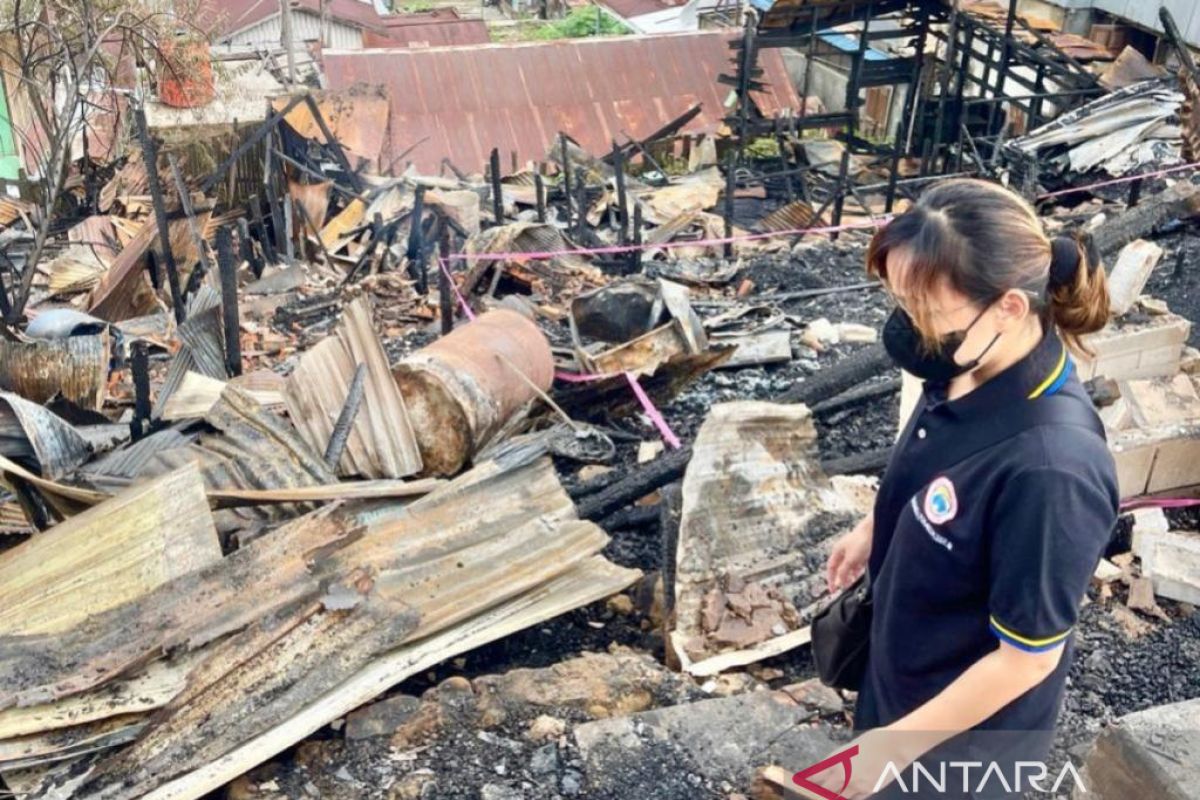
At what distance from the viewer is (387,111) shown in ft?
49.9

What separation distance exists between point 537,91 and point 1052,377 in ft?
52.9

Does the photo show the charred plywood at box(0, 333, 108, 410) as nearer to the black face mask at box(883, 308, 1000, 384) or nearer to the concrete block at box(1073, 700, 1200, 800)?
the black face mask at box(883, 308, 1000, 384)

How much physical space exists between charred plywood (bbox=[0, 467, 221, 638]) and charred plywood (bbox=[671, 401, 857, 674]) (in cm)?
183

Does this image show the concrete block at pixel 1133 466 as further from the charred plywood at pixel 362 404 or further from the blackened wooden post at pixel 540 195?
the blackened wooden post at pixel 540 195

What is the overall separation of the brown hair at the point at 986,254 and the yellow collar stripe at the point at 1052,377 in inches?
2.7

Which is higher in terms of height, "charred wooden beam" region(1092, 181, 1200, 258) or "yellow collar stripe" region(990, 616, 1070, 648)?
"yellow collar stripe" region(990, 616, 1070, 648)

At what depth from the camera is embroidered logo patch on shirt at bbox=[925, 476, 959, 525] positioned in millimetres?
1702

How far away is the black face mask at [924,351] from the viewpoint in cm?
173

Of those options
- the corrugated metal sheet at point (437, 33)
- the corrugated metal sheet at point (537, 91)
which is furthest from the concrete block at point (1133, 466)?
the corrugated metal sheet at point (437, 33)

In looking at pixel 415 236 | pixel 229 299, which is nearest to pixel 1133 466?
pixel 229 299

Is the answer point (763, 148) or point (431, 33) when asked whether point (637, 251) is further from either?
point (431, 33)

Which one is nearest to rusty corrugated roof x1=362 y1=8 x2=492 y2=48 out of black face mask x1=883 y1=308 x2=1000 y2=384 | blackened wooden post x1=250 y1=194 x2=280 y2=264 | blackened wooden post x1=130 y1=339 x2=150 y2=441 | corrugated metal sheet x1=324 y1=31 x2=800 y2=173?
corrugated metal sheet x1=324 y1=31 x2=800 y2=173

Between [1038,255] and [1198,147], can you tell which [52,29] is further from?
[1198,147]

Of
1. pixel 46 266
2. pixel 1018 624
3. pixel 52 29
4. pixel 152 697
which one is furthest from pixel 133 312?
pixel 1018 624
